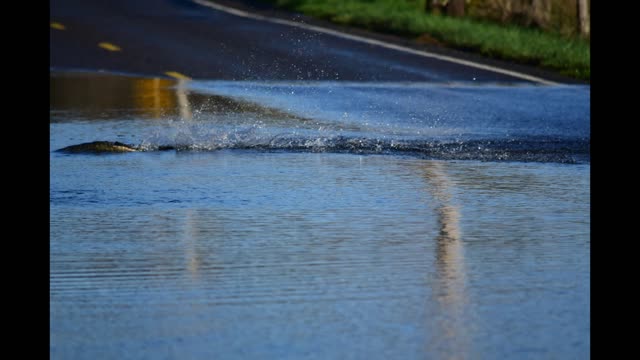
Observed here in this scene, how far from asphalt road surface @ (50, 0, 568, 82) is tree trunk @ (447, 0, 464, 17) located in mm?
4324

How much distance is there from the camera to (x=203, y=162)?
44.6 ft

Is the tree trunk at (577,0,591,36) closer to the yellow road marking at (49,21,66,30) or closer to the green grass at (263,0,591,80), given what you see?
the green grass at (263,0,591,80)

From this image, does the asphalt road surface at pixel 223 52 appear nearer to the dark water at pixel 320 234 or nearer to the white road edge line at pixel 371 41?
the white road edge line at pixel 371 41

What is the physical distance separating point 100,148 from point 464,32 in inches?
555

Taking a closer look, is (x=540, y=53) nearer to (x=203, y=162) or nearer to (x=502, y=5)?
(x=502, y=5)

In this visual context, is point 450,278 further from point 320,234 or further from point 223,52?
point 223,52

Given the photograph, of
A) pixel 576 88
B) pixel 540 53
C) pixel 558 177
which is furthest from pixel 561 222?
pixel 540 53

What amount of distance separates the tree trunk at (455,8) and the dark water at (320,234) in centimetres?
1499

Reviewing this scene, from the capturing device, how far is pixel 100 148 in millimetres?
14453

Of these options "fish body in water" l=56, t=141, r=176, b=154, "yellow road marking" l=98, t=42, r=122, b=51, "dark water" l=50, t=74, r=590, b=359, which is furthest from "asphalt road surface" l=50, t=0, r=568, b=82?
"fish body in water" l=56, t=141, r=176, b=154

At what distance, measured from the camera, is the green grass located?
25.2 m

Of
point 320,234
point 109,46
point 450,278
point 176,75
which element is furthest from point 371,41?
point 450,278
